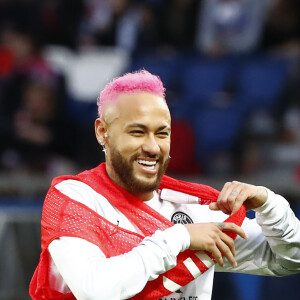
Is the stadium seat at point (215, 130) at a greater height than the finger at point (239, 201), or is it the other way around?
the stadium seat at point (215, 130)

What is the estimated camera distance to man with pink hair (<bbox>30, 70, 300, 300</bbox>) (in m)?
2.76

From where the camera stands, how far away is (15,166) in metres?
7.61

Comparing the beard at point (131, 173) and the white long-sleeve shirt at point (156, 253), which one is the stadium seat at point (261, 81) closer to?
the white long-sleeve shirt at point (156, 253)

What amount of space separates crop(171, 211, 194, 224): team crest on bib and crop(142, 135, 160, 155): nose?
0.38 m

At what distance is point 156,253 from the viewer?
2748mm

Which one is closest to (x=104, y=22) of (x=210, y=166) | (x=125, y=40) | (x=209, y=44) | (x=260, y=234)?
(x=125, y=40)

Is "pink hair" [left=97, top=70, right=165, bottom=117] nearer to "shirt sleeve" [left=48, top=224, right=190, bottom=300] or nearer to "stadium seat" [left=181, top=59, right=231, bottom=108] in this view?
"shirt sleeve" [left=48, top=224, right=190, bottom=300]

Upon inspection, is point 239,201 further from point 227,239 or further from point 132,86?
point 132,86

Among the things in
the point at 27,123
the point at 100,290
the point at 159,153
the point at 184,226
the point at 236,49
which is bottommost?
the point at 100,290

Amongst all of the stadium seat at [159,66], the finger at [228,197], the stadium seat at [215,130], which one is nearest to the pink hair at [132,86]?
the finger at [228,197]

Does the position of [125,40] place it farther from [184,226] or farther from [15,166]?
[184,226]

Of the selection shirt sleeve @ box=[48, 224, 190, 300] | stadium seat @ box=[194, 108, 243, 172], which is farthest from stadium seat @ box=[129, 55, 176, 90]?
shirt sleeve @ box=[48, 224, 190, 300]

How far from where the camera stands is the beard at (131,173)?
3.06 metres

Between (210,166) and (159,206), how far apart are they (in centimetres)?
428
